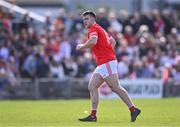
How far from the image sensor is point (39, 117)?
1809 centimetres

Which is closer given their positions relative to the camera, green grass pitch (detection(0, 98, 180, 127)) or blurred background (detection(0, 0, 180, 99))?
green grass pitch (detection(0, 98, 180, 127))

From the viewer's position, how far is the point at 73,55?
30.4 m

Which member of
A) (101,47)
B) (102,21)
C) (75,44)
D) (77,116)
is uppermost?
(102,21)

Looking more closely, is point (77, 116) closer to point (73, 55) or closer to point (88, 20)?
point (88, 20)

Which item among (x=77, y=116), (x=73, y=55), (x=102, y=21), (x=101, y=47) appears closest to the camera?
(x=101, y=47)

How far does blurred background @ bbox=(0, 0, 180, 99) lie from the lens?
29062 mm

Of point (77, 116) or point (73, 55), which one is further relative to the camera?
point (73, 55)

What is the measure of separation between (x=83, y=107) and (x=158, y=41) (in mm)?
10290

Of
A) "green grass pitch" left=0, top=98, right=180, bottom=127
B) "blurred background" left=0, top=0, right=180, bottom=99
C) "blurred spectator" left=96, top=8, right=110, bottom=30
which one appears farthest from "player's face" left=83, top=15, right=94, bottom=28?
"blurred spectator" left=96, top=8, right=110, bottom=30

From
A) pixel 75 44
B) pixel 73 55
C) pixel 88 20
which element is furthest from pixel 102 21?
Answer: pixel 88 20

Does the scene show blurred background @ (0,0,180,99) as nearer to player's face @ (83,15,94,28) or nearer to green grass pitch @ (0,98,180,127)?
green grass pitch @ (0,98,180,127)

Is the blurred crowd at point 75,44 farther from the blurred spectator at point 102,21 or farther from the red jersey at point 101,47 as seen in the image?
the red jersey at point 101,47

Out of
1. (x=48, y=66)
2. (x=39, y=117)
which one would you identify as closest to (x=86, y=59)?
(x=48, y=66)

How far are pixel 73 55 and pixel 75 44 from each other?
457mm
